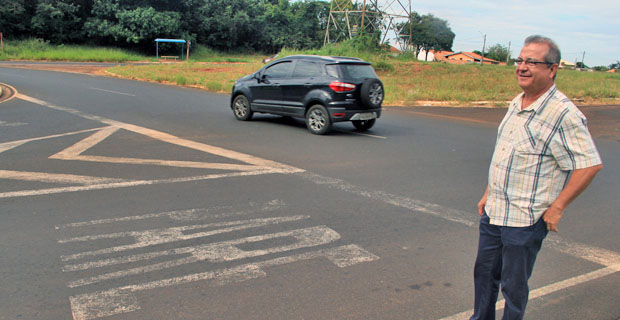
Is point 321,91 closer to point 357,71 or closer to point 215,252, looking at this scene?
point 357,71

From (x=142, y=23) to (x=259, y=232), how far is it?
5762cm

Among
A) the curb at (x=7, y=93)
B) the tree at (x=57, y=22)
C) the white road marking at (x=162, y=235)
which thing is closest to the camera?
the white road marking at (x=162, y=235)

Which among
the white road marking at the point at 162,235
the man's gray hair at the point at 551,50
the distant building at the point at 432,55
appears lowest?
the white road marking at the point at 162,235

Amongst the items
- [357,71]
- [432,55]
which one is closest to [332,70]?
[357,71]

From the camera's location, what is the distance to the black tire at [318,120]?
38.2 ft

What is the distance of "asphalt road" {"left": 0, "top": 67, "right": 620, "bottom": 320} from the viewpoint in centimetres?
381

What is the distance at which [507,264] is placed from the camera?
9.80 ft

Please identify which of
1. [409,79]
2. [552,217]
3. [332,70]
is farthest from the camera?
[409,79]

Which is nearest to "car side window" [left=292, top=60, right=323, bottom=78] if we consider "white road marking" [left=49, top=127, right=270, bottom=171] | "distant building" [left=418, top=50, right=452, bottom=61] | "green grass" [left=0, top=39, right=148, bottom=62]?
"white road marking" [left=49, top=127, right=270, bottom=171]

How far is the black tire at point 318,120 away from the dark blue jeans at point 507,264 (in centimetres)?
850

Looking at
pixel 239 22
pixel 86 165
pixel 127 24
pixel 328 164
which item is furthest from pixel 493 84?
pixel 239 22

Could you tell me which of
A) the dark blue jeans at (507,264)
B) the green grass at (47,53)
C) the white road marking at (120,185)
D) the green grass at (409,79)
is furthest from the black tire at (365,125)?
the green grass at (47,53)

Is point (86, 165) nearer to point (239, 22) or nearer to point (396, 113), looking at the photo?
point (396, 113)

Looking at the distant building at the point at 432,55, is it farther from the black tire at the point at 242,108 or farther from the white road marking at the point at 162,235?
the white road marking at the point at 162,235
